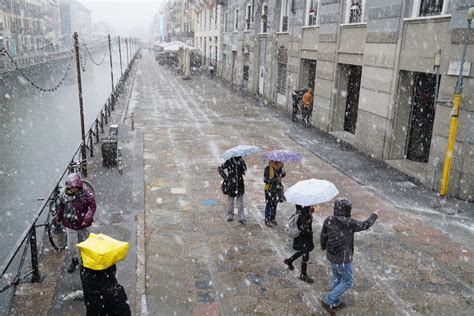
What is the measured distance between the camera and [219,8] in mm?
44094

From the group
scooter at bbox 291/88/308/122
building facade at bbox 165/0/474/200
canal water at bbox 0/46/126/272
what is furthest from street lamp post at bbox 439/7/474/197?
scooter at bbox 291/88/308/122

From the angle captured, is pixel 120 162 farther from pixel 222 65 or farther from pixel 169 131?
pixel 222 65

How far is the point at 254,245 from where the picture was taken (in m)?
7.78

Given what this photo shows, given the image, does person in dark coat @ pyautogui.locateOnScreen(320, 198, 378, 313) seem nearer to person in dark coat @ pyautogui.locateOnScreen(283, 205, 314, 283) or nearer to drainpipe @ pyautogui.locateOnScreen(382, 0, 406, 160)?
person in dark coat @ pyautogui.locateOnScreen(283, 205, 314, 283)

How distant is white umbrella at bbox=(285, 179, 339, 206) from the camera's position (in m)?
5.96

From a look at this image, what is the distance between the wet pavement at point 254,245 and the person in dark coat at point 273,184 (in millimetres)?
468

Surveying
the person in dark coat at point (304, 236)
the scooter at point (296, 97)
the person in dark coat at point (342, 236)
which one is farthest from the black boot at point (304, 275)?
the scooter at point (296, 97)

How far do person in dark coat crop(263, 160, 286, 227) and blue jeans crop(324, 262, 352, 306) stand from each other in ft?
8.70

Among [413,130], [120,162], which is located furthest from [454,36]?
[120,162]

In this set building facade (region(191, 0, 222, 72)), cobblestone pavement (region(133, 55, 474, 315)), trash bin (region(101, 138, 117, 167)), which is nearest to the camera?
cobblestone pavement (region(133, 55, 474, 315))

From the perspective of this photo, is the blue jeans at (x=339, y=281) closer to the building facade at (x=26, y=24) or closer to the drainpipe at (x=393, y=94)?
the drainpipe at (x=393, y=94)

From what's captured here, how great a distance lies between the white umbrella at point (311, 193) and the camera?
5.96 meters

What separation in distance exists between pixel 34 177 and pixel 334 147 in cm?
1138

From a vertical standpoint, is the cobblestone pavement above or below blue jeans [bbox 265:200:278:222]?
below
